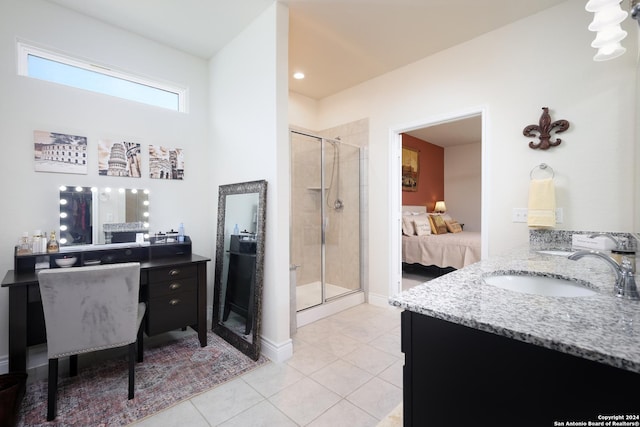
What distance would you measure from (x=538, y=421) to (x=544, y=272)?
0.88 m

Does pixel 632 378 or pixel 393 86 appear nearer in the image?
pixel 632 378

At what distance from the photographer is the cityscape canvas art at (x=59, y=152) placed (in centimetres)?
229

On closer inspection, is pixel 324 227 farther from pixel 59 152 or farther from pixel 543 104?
pixel 59 152

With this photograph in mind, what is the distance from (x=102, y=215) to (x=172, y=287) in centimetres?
Result: 96

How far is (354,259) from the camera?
12.7 feet

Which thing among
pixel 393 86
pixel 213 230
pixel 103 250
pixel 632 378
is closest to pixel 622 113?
pixel 393 86

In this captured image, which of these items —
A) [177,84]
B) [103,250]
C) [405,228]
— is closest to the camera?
[103,250]

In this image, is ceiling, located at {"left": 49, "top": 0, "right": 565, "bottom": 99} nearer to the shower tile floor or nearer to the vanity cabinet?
the vanity cabinet

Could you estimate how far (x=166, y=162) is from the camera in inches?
116

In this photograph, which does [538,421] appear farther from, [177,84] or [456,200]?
[456,200]

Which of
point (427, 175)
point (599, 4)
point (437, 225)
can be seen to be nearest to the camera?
point (599, 4)

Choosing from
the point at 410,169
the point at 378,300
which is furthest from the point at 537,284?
the point at 410,169

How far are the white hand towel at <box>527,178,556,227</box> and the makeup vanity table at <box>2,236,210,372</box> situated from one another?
278cm

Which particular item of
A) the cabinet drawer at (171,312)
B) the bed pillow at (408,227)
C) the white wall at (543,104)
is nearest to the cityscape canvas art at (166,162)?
the cabinet drawer at (171,312)
